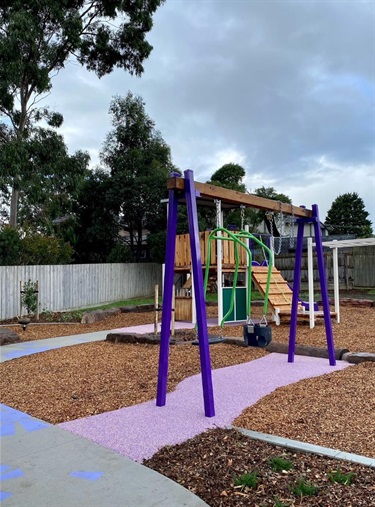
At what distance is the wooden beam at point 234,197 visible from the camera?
167 inches

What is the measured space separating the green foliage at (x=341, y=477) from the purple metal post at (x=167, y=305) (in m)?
1.95

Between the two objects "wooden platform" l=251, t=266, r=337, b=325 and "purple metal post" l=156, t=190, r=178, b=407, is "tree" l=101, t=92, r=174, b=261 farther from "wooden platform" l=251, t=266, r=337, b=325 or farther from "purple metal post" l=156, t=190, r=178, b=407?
"purple metal post" l=156, t=190, r=178, b=407

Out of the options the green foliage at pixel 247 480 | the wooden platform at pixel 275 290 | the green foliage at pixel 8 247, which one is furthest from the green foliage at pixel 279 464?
the green foliage at pixel 8 247

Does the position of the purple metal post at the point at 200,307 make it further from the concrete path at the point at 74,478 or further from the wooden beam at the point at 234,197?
the concrete path at the point at 74,478

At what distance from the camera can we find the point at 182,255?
37.4ft

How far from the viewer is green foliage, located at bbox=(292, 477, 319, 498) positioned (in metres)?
2.40

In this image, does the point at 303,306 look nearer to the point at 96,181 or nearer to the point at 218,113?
the point at 218,113

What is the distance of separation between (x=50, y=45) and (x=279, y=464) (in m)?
21.0

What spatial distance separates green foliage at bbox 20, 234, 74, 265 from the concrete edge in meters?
13.7

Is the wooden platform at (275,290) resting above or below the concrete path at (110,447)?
above

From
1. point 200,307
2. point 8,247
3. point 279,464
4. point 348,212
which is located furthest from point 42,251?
point 348,212

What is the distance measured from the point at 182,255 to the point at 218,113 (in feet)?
16.8

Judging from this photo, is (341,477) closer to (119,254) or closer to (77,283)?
(77,283)

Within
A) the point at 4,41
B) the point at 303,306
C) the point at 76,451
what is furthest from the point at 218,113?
the point at 76,451
